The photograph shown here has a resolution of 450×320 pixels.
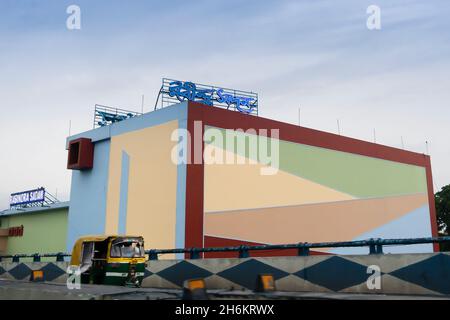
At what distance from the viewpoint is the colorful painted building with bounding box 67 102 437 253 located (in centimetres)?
2508

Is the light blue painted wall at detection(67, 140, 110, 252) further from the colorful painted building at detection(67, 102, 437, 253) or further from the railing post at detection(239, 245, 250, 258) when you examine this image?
the railing post at detection(239, 245, 250, 258)

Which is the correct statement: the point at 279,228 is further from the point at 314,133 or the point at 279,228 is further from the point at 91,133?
the point at 91,133

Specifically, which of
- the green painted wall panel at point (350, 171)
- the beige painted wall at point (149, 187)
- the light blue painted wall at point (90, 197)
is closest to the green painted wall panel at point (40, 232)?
the light blue painted wall at point (90, 197)

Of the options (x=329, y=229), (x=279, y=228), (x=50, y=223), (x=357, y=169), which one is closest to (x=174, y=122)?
(x=279, y=228)

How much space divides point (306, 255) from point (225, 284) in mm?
2377

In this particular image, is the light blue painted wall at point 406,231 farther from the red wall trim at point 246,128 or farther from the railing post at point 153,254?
the railing post at point 153,254

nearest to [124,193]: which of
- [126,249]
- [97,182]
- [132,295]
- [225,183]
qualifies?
[97,182]

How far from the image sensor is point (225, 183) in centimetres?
2605

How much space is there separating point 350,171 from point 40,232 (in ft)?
93.6

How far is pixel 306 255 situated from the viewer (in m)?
10.5

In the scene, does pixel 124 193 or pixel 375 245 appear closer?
pixel 375 245

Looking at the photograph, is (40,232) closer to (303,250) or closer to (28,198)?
(28,198)

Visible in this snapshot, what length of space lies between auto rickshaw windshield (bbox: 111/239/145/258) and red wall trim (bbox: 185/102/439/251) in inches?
322

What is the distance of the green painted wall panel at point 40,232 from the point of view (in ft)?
133
